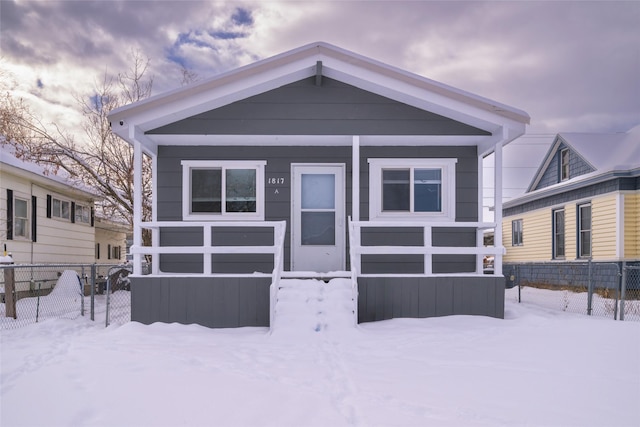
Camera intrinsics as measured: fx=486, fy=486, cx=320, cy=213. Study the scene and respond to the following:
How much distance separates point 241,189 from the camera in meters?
9.12

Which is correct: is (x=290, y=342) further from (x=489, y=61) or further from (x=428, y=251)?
(x=489, y=61)

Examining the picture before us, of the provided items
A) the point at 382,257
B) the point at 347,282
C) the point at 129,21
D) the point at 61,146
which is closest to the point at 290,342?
the point at 347,282

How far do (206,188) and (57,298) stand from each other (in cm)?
558

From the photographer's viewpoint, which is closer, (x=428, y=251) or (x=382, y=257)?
(x=428, y=251)

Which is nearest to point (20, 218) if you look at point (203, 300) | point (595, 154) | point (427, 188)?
point (203, 300)

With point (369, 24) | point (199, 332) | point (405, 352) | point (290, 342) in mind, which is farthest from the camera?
point (369, 24)

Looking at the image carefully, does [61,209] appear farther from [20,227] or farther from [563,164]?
[563,164]

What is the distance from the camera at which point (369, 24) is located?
13891 millimetres

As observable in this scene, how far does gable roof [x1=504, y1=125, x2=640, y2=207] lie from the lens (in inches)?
587

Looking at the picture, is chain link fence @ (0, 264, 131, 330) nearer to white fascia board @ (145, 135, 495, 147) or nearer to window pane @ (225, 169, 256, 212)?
window pane @ (225, 169, 256, 212)

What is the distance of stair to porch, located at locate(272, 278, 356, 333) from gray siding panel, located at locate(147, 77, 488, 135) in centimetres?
253

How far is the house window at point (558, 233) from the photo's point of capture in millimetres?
17297

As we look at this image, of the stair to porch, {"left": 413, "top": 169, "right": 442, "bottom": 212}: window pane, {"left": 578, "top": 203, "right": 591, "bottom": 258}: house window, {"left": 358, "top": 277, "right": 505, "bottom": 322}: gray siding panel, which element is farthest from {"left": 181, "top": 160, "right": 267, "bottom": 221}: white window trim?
{"left": 578, "top": 203, "right": 591, "bottom": 258}: house window

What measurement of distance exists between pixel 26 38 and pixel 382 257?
15022 millimetres
